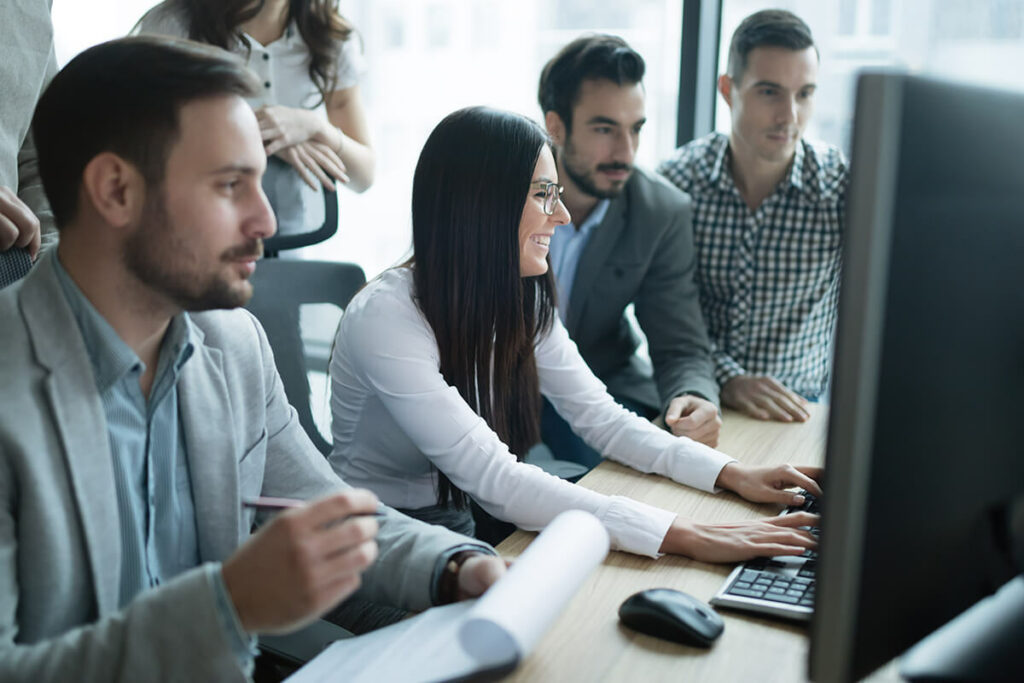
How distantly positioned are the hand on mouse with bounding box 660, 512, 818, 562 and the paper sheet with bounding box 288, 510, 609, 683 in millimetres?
263

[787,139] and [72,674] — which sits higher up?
[787,139]

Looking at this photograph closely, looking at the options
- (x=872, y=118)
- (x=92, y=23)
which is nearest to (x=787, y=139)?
(x=872, y=118)

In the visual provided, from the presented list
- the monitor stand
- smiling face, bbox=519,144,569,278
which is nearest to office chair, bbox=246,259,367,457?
smiling face, bbox=519,144,569,278

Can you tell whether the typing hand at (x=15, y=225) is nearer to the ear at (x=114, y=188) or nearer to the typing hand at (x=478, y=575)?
the ear at (x=114, y=188)

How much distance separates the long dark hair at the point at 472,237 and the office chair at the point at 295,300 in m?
0.22

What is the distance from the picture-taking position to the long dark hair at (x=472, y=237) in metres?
1.36

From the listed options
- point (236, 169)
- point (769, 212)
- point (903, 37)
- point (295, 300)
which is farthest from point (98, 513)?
point (903, 37)

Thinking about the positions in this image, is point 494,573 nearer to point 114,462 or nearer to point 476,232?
point 114,462

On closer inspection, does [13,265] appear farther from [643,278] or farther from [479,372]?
[643,278]

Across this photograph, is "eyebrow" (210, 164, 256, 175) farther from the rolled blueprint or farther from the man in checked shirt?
the man in checked shirt

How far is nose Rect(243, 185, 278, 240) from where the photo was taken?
0.90m

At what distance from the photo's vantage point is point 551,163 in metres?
1.43

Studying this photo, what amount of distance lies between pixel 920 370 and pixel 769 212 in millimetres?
1644

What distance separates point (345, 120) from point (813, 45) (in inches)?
44.3
